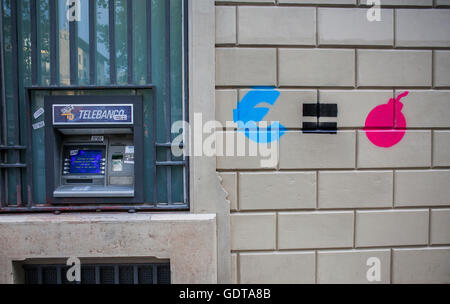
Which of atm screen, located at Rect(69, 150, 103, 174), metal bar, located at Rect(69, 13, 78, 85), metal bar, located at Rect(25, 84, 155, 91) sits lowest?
atm screen, located at Rect(69, 150, 103, 174)

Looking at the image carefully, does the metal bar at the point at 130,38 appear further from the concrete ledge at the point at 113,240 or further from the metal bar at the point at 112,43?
the concrete ledge at the point at 113,240

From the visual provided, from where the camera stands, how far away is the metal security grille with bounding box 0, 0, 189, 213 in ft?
10.2

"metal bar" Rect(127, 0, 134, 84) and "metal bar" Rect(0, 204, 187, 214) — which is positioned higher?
"metal bar" Rect(127, 0, 134, 84)

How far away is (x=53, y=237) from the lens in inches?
116

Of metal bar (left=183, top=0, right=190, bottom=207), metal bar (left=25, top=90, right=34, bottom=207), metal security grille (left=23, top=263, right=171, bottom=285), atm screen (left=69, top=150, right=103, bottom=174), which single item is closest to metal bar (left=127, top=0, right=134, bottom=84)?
metal bar (left=183, top=0, right=190, bottom=207)

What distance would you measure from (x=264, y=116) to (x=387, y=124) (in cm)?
127

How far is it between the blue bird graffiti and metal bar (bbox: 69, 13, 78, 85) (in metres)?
1.63

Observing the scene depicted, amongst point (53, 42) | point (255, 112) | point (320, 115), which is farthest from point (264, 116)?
point (53, 42)

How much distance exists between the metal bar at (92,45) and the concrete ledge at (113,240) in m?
1.40

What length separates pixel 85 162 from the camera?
304 cm

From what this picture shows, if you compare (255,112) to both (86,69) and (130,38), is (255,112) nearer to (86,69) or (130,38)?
(130,38)

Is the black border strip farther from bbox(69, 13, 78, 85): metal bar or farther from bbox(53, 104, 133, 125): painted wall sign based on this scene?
bbox(69, 13, 78, 85): metal bar

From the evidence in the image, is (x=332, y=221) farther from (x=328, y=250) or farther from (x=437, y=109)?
(x=437, y=109)

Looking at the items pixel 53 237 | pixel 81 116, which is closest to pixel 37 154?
pixel 81 116
